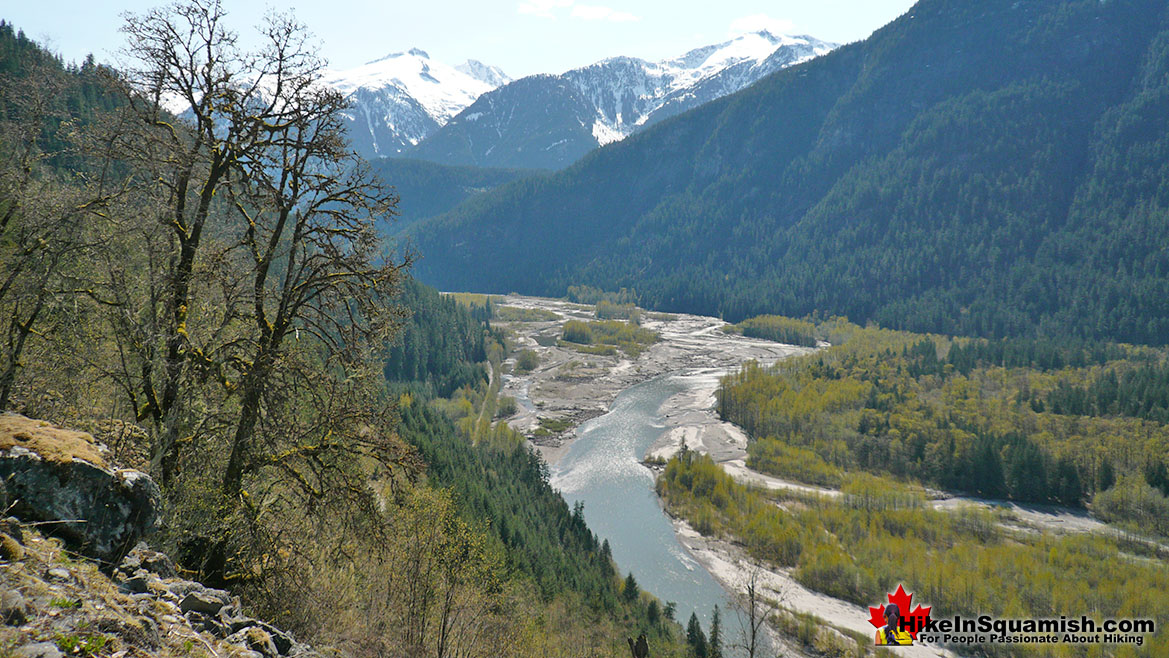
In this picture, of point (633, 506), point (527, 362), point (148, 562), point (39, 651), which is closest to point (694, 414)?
point (633, 506)

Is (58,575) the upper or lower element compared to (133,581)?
upper

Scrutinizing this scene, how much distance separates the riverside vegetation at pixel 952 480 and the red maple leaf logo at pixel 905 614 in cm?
88

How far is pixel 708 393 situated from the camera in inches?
4321

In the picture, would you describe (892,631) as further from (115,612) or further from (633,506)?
(115,612)

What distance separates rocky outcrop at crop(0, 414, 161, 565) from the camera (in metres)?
8.55

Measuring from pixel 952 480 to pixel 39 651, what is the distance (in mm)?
78370

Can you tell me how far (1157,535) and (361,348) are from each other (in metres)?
74.2

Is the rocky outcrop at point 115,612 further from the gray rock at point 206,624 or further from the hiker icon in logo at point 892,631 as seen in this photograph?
the hiker icon in logo at point 892,631

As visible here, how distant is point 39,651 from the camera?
248 inches

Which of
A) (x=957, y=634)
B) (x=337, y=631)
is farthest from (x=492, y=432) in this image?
(x=337, y=631)

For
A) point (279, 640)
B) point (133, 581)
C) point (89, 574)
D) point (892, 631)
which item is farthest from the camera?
point (892, 631)

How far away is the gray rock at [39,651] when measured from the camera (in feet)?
20.0
